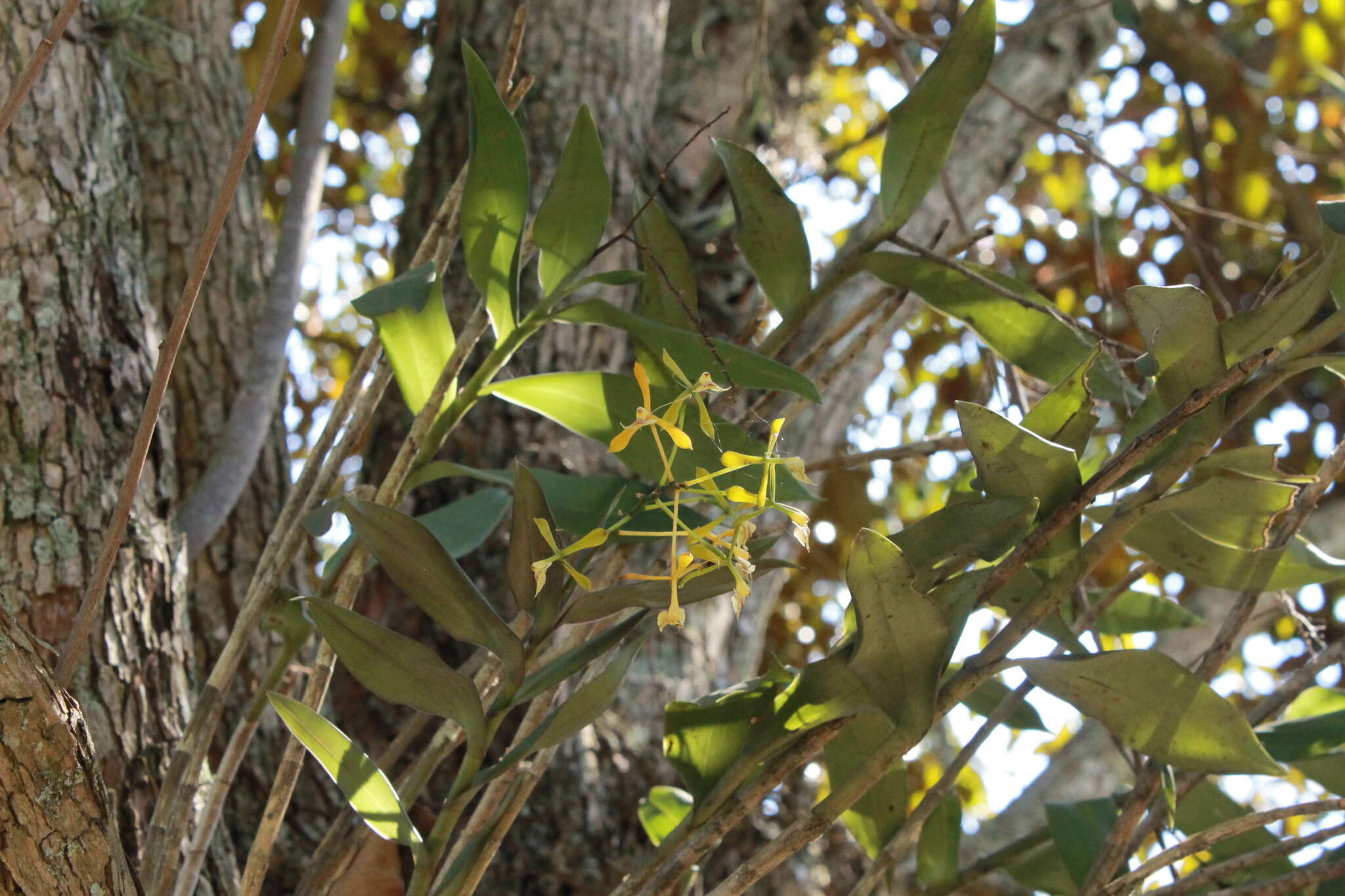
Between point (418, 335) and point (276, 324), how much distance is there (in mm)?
424

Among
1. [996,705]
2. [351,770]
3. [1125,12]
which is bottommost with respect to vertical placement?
[351,770]

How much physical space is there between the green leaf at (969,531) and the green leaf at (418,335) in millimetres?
241

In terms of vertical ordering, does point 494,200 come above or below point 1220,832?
above

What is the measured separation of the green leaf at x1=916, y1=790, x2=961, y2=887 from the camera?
656 millimetres

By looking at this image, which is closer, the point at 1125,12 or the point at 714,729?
the point at 714,729

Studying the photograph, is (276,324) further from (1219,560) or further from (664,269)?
(1219,560)

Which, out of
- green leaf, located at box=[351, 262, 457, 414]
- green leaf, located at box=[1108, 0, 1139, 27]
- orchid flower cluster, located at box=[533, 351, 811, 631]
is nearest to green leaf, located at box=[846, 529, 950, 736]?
orchid flower cluster, located at box=[533, 351, 811, 631]

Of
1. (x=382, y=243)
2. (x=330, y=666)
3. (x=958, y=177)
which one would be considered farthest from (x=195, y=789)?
(x=382, y=243)

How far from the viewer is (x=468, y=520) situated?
2.05ft

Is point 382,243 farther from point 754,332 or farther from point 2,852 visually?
point 2,852

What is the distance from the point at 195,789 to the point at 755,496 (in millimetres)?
308

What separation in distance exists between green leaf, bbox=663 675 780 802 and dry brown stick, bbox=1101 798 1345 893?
171 millimetres

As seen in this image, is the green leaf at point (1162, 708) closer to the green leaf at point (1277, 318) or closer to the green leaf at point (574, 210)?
the green leaf at point (1277, 318)

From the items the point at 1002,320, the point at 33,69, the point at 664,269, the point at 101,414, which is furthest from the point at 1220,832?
the point at 101,414
